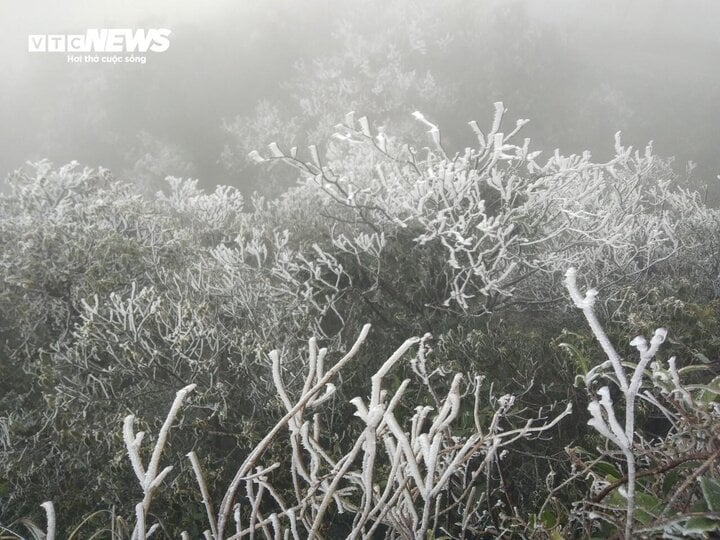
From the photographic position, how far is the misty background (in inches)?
913

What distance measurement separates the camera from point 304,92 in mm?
24156

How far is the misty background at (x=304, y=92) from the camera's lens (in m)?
23.2

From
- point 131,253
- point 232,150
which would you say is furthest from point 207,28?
point 131,253

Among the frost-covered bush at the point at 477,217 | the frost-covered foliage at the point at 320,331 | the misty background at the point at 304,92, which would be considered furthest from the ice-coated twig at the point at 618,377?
the misty background at the point at 304,92

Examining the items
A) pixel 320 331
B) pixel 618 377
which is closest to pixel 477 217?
pixel 320 331

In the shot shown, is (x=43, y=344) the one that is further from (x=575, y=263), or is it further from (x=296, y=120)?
(x=296, y=120)

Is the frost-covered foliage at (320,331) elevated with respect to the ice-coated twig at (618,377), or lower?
lower

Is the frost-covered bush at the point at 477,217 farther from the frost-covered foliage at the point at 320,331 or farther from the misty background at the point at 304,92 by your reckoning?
the misty background at the point at 304,92

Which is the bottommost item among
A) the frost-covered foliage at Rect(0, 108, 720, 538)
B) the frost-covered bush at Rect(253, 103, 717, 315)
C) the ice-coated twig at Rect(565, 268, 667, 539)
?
the frost-covered foliage at Rect(0, 108, 720, 538)

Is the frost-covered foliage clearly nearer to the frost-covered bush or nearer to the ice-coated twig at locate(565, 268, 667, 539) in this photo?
the frost-covered bush

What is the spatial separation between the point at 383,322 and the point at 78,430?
4.22 metres

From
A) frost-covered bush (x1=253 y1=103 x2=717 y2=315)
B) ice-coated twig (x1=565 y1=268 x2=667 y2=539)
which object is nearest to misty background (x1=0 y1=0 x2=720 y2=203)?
frost-covered bush (x1=253 y1=103 x2=717 y2=315)

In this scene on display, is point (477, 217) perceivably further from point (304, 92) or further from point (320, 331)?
point (304, 92)

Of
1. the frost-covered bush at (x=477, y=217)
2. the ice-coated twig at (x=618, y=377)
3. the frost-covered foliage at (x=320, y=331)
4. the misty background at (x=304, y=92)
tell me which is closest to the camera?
the ice-coated twig at (x=618, y=377)
